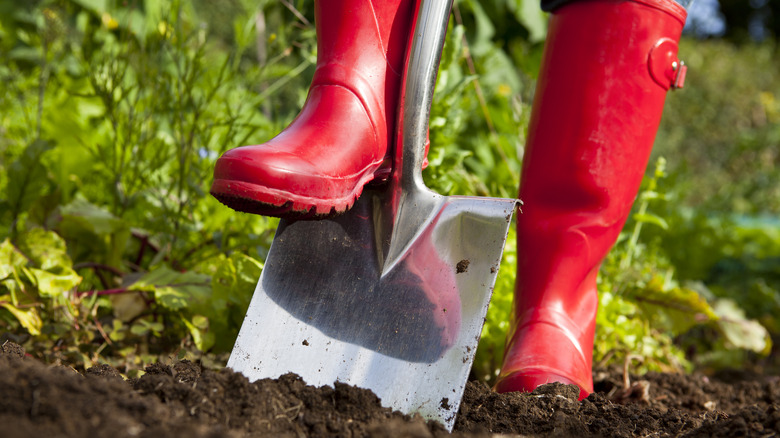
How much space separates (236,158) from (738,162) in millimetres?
8522

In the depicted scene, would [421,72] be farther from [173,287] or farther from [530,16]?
[530,16]

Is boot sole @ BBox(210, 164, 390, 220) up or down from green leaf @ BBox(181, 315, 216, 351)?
up

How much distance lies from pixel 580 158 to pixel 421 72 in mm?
375

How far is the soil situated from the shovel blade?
0.30ft

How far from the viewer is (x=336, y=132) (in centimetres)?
116

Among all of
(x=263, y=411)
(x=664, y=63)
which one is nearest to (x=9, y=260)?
(x=263, y=411)

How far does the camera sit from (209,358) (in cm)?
140

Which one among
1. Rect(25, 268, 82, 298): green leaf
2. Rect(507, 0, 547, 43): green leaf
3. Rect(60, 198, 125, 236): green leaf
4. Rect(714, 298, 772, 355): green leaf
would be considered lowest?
Rect(714, 298, 772, 355): green leaf

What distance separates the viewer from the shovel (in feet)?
3.58

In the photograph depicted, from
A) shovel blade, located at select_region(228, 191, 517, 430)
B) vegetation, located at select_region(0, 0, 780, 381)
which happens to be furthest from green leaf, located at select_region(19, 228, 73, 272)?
shovel blade, located at select_region(228, 191, 517, 430)

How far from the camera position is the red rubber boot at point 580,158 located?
126cm

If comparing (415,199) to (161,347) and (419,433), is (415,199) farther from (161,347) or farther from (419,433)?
(161,347)

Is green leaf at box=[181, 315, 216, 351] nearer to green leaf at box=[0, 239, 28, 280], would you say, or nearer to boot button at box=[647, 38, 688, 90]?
green leaf at box=[0, 239, 28, 280]

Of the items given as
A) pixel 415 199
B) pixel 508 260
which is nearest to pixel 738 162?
pixel 508 260
